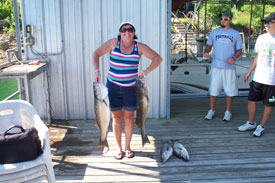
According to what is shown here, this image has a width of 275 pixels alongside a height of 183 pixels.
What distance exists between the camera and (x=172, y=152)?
3611 mm

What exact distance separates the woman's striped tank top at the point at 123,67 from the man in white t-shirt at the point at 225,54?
6.71ft

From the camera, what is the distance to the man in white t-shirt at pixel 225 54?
4629 mm

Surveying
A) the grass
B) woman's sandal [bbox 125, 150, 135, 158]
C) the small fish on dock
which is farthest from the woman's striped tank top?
the grass

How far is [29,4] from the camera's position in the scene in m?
4.64

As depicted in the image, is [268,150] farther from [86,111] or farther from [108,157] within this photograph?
[86,111]

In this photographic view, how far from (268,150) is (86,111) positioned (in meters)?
2.96

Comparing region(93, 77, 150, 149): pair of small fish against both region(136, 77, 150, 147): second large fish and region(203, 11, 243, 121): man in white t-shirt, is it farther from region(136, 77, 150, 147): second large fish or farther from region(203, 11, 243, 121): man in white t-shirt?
region(203, 11, 243, 121): man in white t-shirt

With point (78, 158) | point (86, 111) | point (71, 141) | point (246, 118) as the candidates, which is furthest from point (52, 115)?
point (246, 118)

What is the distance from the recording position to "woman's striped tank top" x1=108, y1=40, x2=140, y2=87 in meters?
3.17

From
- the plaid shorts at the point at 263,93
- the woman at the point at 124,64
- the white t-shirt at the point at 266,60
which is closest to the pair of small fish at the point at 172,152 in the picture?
the woman at the point at 124,64

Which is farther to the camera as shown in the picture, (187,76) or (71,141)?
(187,76)

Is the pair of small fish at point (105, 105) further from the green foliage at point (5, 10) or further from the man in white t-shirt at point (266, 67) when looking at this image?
the green foliage at point (5, 10)

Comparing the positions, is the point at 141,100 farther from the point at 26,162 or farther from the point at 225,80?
the point at 225,80

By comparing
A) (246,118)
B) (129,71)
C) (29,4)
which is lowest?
Result: (246,118)
